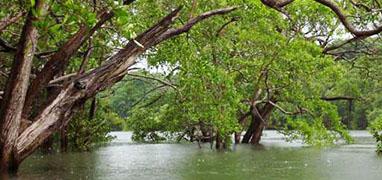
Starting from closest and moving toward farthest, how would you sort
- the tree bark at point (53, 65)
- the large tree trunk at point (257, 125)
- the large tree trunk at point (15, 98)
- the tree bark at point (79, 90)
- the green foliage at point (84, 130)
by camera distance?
the large tree trunk at point (15, 98)
the tree bark at point (79, 90)
the tree bark at point (53, 65)
the green foliage at point (84, 130)
the large tree trunk at point (257, 125)

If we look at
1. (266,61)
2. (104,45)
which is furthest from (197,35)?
(266,61)

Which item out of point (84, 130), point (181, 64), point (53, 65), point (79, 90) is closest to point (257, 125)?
point (84, 130)

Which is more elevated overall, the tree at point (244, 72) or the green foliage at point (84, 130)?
the tree at point (244, 72)

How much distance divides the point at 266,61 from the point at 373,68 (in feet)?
30.4

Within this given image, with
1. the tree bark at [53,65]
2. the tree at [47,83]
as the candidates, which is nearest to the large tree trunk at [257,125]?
the tree at [47,83]

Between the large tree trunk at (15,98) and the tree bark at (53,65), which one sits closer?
the large tree trunk at (15,98)

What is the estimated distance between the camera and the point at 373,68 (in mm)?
26734

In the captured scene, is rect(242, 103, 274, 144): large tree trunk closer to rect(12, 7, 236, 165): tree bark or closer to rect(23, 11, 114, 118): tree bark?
rect(12, 7, 236, 165): tree bark

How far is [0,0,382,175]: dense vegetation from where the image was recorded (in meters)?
9.47

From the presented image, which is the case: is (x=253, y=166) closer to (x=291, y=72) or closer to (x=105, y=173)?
(x=105, y=173)

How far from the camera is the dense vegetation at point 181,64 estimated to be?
9469mm

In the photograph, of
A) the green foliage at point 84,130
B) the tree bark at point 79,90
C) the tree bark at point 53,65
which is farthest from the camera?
the green foliage at point 84,130

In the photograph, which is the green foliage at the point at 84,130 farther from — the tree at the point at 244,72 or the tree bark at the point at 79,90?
the tree bark at the point at 79,90

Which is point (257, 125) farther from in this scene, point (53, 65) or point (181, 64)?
point (53, 65)
